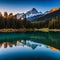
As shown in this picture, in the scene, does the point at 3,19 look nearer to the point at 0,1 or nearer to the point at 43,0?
the point at 0,1

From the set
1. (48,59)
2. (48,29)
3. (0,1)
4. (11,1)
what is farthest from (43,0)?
(48,59)

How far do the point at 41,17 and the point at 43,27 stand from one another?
846 centimetres

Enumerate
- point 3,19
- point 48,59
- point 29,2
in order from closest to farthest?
1. point 48,59
2. point 29,2
3. point 3,19

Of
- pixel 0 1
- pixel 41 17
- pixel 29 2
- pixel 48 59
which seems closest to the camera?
pixel 48 59

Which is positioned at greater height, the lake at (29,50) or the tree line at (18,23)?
the tree line at (18,23)

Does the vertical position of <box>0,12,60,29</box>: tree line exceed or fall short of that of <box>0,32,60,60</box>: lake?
it exceeds it

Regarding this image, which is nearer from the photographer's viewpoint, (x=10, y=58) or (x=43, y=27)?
(x=10, y=58)

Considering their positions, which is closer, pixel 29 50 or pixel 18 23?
pixel 29 50

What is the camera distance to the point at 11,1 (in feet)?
66.5

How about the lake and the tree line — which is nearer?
the lake

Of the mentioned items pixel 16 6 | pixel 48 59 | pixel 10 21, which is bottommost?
pixel 48 59

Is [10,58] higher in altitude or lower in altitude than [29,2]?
lower

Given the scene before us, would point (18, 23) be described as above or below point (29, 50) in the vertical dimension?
above

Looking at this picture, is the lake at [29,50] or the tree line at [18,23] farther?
the tree line at [18,23]
